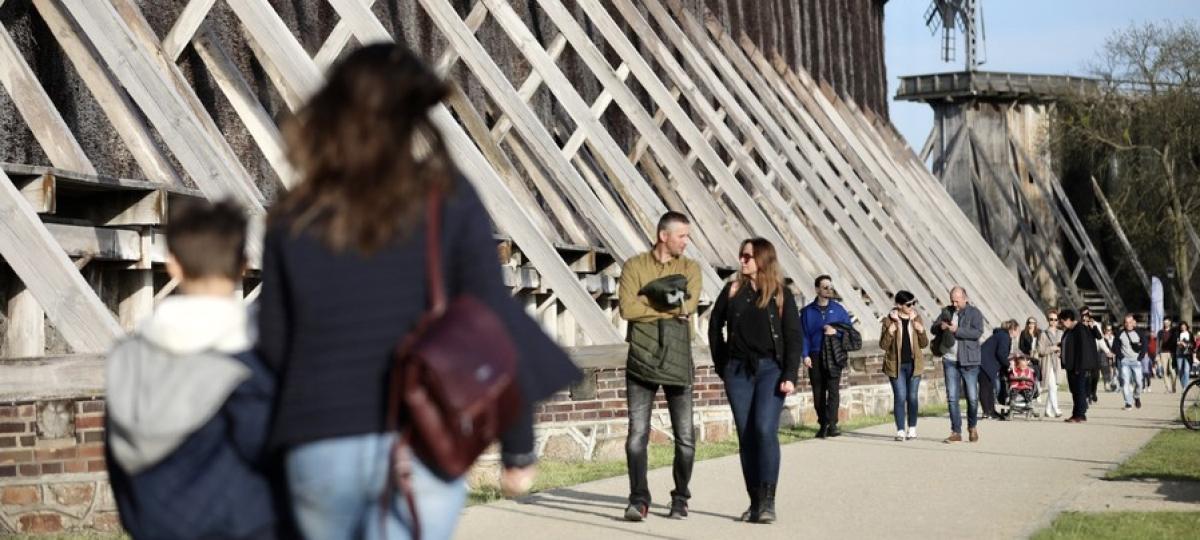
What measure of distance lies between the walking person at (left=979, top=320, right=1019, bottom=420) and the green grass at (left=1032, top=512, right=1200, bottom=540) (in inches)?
358

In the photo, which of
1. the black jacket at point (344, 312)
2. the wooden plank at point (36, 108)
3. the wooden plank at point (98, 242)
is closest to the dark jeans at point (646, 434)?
the wooden plank at point (98, 242)

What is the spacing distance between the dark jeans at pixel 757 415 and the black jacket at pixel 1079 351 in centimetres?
1105

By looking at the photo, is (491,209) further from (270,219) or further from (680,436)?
(270,219)

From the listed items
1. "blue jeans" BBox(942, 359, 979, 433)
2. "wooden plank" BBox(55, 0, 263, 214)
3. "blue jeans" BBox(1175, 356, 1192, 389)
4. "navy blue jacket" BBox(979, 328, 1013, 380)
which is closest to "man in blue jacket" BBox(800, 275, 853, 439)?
"blue jeans" BBox(942, 359, 979, 433)

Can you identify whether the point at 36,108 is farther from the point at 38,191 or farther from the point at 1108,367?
the point at 1108,367

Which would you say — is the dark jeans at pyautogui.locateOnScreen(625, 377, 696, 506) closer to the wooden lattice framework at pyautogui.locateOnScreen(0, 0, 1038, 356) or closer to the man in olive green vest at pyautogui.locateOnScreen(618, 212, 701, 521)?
the man in olive green vest at pyautogui.locateOnScreen(618, 212, 701, 521)

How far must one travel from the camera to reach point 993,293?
26.1m

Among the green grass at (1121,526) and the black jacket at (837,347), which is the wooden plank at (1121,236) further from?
the green grass at (1121,526)

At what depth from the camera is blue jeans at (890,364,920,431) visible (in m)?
15.1

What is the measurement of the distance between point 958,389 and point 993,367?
2903 mm

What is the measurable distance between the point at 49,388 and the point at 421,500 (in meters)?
5.21

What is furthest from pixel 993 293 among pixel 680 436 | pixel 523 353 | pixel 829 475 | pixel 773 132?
pixel 523 353

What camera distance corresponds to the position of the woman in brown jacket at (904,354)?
15.4 meters

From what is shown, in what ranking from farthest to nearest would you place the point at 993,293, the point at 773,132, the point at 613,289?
1. the point at 993,293
2. the point at 773,132
3. the point at 613,289
